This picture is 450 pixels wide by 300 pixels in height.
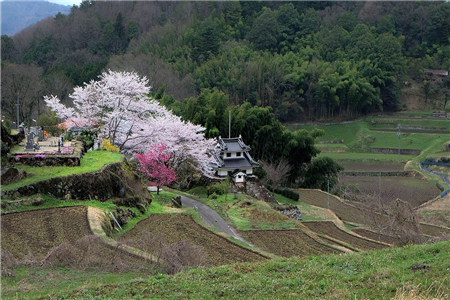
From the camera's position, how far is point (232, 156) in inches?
1283

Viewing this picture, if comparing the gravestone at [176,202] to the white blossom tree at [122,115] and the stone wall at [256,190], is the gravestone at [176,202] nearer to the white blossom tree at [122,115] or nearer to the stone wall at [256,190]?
the white blossom tree at [122,115]

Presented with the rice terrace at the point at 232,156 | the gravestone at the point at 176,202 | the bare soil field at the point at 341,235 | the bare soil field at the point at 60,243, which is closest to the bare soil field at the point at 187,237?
the rice terrace at the point at 232,156

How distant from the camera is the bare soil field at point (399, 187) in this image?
37656 millimetres

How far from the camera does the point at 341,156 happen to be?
186ft

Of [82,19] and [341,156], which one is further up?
[82,19]

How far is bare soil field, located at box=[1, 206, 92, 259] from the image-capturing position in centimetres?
1367

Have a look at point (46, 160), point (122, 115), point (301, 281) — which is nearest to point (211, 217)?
point (46, 160)

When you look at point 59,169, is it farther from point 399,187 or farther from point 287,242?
point 399,187

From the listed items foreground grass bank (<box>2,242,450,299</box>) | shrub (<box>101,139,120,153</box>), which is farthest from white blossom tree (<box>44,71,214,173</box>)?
foreground grass bank (<box>2,242,450,299</box>)

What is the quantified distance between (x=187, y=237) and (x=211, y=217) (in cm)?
499

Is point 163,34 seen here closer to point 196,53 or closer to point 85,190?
point 196,53

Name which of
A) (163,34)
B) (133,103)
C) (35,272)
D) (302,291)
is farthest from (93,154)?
(163,34)

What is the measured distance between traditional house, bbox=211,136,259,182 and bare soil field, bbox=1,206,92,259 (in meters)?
15.1

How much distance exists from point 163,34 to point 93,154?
6488 centimetres
